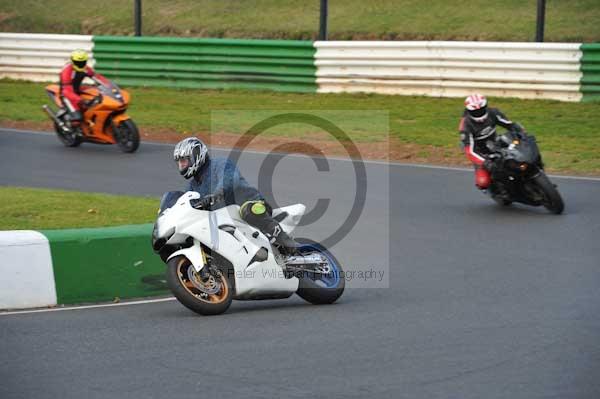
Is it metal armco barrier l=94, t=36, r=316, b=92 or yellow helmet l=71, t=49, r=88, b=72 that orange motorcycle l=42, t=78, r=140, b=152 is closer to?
yellow helmet l=71, t=49, r=88, b=72

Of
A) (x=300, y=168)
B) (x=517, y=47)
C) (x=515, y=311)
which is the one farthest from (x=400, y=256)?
(x=517, y=47)

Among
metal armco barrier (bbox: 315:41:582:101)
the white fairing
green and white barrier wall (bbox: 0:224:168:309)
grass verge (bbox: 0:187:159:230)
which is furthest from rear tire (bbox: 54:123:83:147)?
the white fairing

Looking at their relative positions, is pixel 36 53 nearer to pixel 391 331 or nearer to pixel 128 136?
pixel 128 136

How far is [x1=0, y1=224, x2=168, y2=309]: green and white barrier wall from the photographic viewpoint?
927cm

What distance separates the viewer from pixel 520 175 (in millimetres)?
13492

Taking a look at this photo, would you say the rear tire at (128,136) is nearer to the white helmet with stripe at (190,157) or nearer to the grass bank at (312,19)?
the white helmet with stripe at (190,157)

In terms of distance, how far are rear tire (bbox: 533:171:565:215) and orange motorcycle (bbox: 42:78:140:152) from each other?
719 cm

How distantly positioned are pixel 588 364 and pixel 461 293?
2.58m

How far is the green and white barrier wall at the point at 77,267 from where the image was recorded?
9266 mm

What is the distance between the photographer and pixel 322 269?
937cm

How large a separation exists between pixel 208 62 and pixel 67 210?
12499mm

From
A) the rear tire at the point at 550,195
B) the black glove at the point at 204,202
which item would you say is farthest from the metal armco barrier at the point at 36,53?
the black glove at the point at 204,202

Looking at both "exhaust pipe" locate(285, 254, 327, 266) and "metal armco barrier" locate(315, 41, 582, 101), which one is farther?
"metal armco barrier" locate(315, 41, 582, 101)

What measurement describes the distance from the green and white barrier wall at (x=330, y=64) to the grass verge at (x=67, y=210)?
9.48 m
